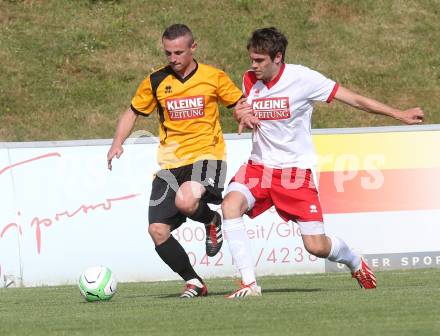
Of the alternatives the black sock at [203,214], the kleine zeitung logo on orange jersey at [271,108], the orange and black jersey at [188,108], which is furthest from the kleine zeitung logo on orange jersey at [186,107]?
the black sock at [203,214]

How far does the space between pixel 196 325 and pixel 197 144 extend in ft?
8.73

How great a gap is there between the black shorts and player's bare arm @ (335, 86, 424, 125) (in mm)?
1201

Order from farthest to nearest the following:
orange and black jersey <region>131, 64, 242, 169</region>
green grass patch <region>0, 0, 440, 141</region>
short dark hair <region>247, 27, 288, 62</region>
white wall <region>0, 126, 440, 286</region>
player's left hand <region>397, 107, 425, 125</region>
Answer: green grass patch <region>0, 0, 440, 141</region> < white wall <region>0, 126, 440, 286</region> < orange and black jersey <region>131, 64, 242, 169</region> < short dark hair <region>247, 27, 288, 62</region> < player's left hand <region>397, 107, 425, 125</region>

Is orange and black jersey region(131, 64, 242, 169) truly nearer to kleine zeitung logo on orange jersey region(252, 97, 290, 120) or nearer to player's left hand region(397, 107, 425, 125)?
kleine zeitung logo on orange jersey region(252, 97, 290, 120)

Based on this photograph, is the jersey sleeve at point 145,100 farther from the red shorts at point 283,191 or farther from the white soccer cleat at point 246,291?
the white soccer cleat at point 246,291

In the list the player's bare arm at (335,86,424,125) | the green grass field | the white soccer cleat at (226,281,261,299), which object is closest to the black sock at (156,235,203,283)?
the green grass field

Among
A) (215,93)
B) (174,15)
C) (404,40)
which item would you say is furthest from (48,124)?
(215,93)

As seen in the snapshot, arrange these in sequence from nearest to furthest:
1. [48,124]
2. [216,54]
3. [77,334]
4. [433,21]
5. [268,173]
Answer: [77,334]
[268,173]
[48,124]
[216,54]
[433,21]

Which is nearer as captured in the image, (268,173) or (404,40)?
(268,173)

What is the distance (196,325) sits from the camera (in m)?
6.79

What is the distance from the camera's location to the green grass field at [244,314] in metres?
6.52

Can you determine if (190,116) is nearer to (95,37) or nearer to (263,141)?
(263,141)

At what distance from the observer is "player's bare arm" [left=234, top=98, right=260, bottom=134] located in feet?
28.4

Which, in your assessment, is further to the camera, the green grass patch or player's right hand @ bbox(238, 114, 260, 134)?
the green grass patch
